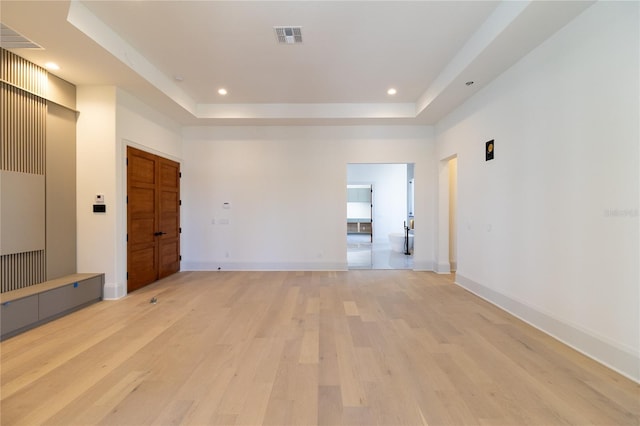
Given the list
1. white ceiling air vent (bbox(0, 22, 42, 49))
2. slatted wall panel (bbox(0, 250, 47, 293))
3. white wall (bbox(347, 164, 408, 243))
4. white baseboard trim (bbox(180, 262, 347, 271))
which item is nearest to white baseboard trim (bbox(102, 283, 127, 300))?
slatted wall panel (bbox(0, 250, 47, 293))

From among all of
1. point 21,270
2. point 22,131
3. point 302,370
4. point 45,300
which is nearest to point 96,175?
point 22,131

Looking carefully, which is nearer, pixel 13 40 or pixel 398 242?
pixel 13 40

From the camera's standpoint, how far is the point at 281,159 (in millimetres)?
5938

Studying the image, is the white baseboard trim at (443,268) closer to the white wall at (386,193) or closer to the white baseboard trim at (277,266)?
the white baseboard trim at (277,266)

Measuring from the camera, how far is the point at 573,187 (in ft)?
8.54

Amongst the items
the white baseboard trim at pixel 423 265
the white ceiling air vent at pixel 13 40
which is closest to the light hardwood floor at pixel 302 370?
the white baseboard trim at pixel 423 265

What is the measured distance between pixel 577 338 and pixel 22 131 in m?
6.57

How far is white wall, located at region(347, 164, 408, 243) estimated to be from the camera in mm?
10875

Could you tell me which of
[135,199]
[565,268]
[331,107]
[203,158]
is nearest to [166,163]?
[203,158]

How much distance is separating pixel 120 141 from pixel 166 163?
4.07 feet

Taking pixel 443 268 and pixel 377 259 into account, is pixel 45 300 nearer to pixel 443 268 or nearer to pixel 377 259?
pixel 377 259

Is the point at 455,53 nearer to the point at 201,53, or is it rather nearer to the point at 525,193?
the point at 525,193

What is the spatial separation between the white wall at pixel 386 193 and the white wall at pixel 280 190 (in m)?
4.94

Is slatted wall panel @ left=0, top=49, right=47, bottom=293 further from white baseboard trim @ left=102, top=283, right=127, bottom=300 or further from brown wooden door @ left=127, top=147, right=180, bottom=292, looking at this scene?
brown wooden door @ left=127, top=147, right=180, bottom=292
